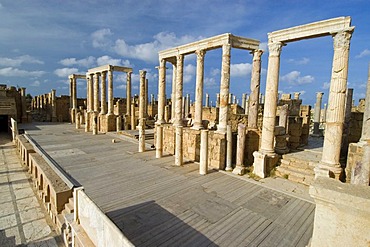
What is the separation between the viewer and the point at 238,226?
4.77 metres

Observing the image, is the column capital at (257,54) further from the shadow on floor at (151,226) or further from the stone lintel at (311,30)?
the shadow on floor at (151,226)

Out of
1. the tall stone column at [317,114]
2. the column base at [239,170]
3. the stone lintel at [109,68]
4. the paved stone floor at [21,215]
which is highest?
the stone lintel at [109,68]

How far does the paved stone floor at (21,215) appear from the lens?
6395mm

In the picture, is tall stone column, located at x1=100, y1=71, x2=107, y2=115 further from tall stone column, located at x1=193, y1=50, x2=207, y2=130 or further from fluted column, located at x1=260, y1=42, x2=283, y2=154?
fluted column, located at x1=260, y1=42, x2=283, y2=154

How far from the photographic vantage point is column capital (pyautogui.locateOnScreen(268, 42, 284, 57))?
25.9 feet

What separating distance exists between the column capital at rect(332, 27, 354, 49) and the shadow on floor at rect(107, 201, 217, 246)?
6.98 metres

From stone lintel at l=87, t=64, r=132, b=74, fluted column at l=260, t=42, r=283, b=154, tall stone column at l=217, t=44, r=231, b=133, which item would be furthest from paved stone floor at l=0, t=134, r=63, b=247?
stone lintel at l=87, t=64, r=132, b=74

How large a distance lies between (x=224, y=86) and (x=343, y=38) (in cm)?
447

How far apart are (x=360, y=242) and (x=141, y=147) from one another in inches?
392

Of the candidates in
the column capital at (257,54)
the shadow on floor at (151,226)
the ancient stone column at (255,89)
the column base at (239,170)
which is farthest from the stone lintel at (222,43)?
the shadow on floor at (151,226)

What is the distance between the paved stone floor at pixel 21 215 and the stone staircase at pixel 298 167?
8160mm

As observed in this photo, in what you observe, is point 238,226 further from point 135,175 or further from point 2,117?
point 2,117

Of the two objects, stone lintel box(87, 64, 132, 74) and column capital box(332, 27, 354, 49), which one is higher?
stone lintel box(87, 64, 132, 74)

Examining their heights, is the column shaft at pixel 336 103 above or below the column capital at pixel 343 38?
below
